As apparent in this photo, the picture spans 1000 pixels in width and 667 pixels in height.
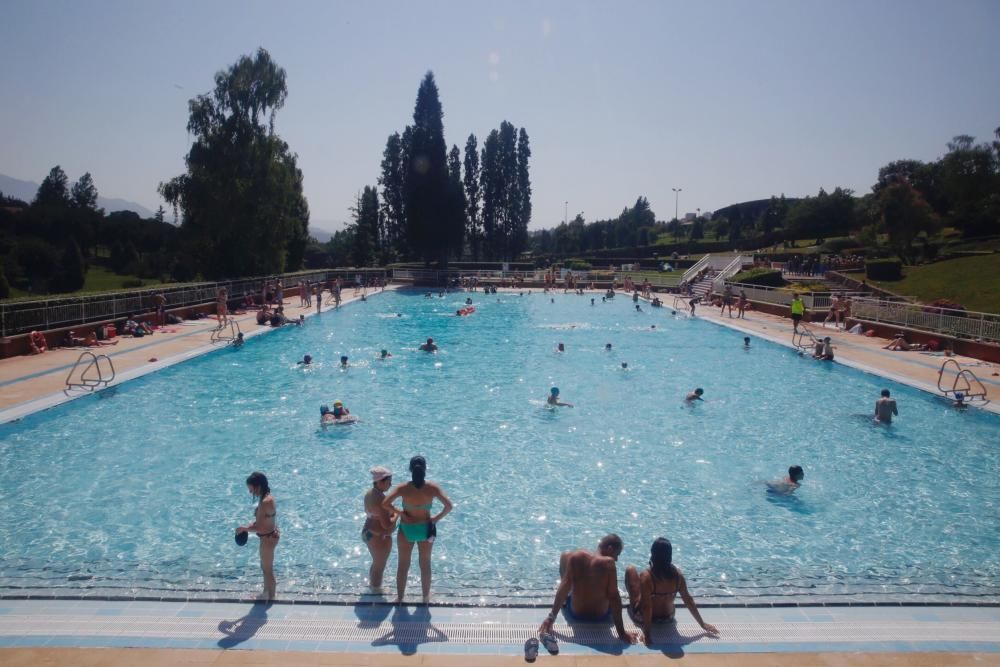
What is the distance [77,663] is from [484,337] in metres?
22.0

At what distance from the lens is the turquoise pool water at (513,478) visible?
23.8ft

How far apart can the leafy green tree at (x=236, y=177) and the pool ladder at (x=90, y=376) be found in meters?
20.8

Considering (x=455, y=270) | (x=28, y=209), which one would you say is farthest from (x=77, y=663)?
(x=28, y=209)

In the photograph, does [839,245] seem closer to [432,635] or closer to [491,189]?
[491,189]

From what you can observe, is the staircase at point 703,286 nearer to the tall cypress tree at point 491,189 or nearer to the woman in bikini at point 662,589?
Result: the tall cypress tree at point 491,189

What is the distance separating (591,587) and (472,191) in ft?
204

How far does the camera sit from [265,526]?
19.3ft

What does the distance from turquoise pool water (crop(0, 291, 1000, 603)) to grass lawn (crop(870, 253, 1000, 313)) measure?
69.5 feet

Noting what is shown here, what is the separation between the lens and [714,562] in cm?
763

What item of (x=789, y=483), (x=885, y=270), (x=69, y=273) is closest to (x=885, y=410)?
(x=789, y=483)

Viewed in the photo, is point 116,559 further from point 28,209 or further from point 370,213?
point 28,209

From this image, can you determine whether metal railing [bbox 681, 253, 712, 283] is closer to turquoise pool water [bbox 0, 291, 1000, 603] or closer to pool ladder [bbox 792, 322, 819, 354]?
pool ladder [bbox 792, 322, 819, 354]

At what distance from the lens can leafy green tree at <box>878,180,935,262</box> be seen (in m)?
46.6

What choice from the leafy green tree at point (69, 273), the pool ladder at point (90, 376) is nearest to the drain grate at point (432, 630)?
the pool ladder at point (90, 376)
